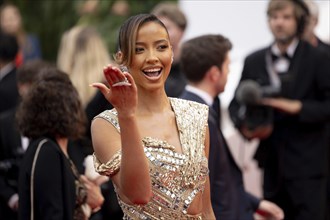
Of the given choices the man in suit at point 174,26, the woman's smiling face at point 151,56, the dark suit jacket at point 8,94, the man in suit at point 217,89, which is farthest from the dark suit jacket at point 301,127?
the woman's smiling face at point 151,56

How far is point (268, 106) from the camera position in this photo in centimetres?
792

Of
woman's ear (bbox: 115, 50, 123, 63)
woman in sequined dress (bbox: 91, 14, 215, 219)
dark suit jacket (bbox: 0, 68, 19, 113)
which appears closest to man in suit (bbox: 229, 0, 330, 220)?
dark suit jacket (bbox: 0, 68, 19, 113)

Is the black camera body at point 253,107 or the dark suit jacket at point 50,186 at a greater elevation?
the dark suit jacket at point 50,186

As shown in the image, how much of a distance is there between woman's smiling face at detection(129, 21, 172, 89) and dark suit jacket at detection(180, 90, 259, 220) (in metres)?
1.55

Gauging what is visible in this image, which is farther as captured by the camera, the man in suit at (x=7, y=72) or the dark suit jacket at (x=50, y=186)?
the man in suit at (x=7, y=72)

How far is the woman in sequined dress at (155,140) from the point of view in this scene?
4.48 metres

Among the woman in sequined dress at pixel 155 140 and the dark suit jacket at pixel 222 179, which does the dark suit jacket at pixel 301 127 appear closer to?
the dark suit jacket at pixel 222 179

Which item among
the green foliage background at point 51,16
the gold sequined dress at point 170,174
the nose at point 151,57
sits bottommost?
the green foliage background at point 51,16

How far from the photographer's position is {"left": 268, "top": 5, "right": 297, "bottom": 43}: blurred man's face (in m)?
8.33

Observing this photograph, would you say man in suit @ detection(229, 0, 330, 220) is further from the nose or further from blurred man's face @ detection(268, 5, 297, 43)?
the nose

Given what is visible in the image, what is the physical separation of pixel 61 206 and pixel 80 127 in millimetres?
512

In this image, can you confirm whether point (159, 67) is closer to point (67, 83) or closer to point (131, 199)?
point (131, 199)

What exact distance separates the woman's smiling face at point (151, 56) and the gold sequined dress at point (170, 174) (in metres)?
0.20

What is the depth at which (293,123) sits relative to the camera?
322 inches
